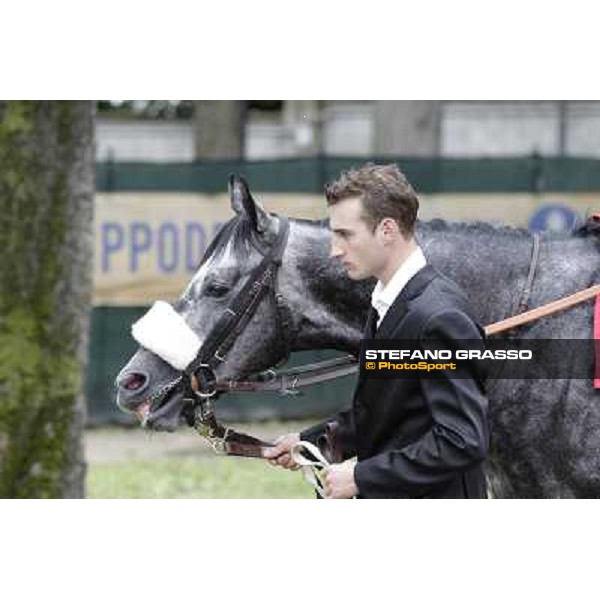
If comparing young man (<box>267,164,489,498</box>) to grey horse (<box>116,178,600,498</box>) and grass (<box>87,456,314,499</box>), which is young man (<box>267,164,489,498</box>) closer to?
grey horse (<box>116,178,600,498</box>)

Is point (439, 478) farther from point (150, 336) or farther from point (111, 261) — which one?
point (111, 261)

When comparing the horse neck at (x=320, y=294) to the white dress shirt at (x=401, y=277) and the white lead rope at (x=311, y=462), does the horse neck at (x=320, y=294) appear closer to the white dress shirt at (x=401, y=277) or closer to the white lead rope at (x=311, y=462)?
the white lead rope at (x=311, y=462)

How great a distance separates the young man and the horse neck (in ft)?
2.86

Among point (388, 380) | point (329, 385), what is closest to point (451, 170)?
point (329, 385)

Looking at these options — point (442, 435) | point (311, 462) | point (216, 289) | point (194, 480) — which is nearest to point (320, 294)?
point (216, 289)

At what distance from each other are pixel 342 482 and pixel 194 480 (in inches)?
227

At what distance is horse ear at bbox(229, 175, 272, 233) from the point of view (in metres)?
4.28

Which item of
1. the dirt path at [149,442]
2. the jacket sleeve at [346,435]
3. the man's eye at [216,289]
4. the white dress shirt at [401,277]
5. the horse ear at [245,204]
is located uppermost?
the horse ear at [245,204]

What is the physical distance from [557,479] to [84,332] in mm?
2788

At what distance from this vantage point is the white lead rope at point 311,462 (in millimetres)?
3732

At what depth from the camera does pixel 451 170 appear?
11180mm

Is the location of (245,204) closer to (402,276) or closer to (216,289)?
(216,289)

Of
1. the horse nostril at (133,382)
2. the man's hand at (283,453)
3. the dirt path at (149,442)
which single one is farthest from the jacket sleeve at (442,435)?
the dirt path at (149,442)

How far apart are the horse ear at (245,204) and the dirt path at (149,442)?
19.4ft
